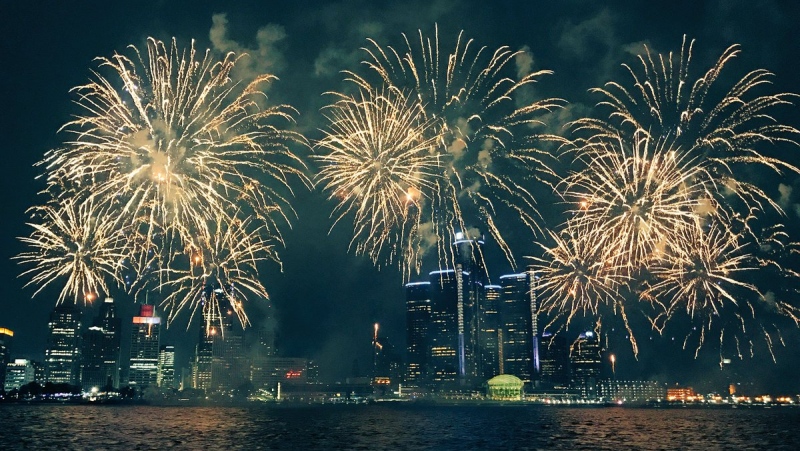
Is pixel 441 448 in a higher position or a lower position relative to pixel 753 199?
lower

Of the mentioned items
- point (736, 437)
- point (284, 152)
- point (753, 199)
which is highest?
point (284, 152)

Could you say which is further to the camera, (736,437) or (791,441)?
(736,437)

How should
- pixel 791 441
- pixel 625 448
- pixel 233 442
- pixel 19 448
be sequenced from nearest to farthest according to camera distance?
pixel 19 448, pixel 625 448, pixel 233 442, pixel 791 441

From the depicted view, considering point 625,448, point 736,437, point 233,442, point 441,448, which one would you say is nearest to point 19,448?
point 233,442

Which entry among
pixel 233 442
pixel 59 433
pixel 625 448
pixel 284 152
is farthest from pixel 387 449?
pixel 59 433

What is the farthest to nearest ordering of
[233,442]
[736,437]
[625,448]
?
1. [736,437]
2. [233,442]
3. [625,448]

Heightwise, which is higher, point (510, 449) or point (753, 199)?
point (753, 199)

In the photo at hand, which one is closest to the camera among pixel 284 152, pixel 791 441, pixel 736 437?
pixel 284 152

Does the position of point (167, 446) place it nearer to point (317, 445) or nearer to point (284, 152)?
point (317, 445)

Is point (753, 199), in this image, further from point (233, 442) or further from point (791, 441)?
point (233, 442)
